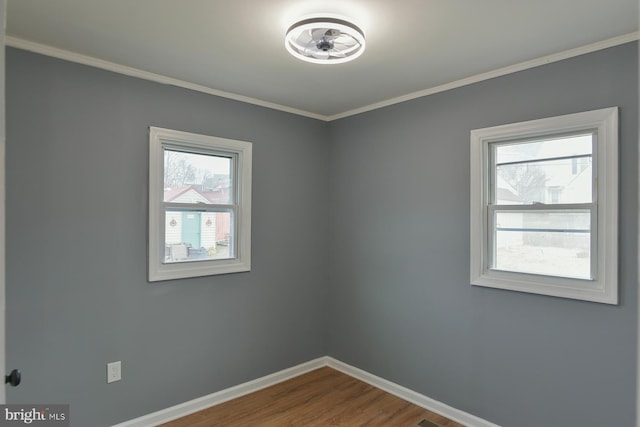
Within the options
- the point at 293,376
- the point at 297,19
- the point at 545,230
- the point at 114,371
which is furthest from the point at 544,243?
the point at 114,371

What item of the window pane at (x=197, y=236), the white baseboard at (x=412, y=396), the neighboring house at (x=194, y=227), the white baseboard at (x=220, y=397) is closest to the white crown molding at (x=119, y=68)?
the neighboring house at (x=194, y=227)

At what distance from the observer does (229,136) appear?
3.05 metres

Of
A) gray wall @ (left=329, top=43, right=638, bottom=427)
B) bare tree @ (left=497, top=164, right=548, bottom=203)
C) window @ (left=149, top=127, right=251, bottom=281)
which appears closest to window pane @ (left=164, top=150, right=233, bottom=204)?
window @ (left=149, top=127, right=251, bottom=281)

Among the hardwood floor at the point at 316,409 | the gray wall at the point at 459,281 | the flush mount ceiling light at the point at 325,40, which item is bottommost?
the hardwood floor at the point at 316,409

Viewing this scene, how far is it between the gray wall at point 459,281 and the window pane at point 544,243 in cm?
19

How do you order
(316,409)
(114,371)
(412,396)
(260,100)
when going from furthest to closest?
(260,100)
(412,396)
(316,409)
(114,371)

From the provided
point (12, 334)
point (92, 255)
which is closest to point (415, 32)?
point (92, 255)

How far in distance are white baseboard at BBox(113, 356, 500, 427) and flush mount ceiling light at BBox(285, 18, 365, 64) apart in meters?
2.57

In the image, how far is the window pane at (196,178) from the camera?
279cm

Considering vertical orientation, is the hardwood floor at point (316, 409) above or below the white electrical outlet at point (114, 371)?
below

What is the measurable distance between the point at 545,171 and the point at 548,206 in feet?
0.76

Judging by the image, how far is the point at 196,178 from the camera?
2939 millimetres

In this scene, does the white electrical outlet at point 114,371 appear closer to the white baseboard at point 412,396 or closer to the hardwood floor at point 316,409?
the hardwood floor at point 316,409

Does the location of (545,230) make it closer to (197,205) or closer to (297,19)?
(297,19)
